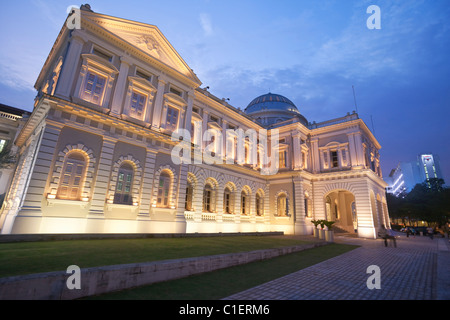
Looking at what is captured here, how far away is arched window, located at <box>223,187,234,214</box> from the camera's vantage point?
2427 centimetres

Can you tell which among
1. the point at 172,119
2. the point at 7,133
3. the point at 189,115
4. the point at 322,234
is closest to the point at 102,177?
the point at 172,119

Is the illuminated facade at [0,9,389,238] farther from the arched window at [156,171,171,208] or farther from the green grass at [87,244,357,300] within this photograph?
the green grass at [87,244,357,300]

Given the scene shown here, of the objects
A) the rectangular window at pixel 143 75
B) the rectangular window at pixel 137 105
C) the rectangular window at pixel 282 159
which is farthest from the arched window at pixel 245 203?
the rectangular window at pixel 143 75

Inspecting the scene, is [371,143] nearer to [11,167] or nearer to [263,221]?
[263,221]

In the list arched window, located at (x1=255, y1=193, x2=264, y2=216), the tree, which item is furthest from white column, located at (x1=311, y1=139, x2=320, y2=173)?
the tree

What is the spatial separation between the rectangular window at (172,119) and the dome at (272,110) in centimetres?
1965

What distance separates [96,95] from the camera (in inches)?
599

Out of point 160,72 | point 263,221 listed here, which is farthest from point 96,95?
point 263,221

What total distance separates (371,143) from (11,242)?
37.9m

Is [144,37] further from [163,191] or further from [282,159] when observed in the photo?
[282,159]

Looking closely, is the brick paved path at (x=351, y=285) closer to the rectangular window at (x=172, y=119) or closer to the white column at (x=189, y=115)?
the rectangular window at (x=172, y=119)

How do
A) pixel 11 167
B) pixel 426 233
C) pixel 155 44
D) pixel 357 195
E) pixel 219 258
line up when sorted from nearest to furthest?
1. pixel 219 258
2. pixel 155 44
3. pixel 11 167
4. pixel 357 195
5. pixel 426 233

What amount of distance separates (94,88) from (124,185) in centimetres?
669

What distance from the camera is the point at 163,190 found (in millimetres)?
17531
